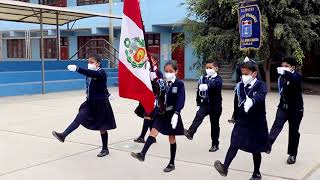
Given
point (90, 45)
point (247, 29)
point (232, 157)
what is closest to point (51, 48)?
point (90, 45)

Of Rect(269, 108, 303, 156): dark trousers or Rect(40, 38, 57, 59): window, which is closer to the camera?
Rect(269, 108, 303, 156): dark trousers

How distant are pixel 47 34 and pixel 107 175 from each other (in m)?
24.8

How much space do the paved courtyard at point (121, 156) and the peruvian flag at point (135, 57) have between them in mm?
947

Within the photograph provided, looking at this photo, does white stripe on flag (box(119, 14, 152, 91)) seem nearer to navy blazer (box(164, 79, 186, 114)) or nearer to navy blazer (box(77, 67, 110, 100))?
navy blazer (box(164, 79, 186, 114))

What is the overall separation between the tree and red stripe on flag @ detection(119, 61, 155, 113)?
A: 10.4 metres

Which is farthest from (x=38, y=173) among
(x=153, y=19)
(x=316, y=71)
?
(x=316, y=71)

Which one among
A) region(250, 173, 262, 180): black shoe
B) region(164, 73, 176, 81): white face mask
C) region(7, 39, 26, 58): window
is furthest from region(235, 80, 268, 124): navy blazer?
region(7, 39, 26, 58): window

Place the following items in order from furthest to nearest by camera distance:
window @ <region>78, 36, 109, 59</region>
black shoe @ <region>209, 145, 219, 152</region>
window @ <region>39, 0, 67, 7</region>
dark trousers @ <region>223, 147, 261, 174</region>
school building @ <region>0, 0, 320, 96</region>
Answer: window @ <region>39, 0, 67, 7</region>
window @ <region>78, 36, 109, 59</region>
school building @ <region>0, 0, 320, 96</region>
black shoe @ <region>209, 145, 219, 152</region>
dark trousers @ <region>223, 147, 261, 174</region>

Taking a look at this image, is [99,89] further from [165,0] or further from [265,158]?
[165,0]

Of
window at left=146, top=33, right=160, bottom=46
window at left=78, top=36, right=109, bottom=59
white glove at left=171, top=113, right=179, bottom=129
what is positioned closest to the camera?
white glove at left=171, top=113, right=179, bottom=129

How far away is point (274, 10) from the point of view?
1575 centimetres

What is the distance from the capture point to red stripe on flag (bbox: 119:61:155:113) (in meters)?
5.55

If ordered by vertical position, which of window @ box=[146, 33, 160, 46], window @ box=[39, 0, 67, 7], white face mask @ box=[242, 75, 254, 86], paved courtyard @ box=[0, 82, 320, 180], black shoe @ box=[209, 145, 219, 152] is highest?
window @ box=[39, 0, 67, 7]

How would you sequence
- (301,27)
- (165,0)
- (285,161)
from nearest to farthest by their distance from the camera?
(285,161) < (301,27) < (165,0)
